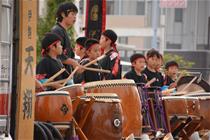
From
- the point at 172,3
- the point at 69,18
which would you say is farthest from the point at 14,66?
the point at 172,3

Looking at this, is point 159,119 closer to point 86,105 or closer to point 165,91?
point 165,91

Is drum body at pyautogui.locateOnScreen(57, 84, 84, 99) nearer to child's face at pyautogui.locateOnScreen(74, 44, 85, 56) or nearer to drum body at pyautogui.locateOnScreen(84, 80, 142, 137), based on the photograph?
drum body at pyautogui.locateOnScreen(84, 80, 142, 137)

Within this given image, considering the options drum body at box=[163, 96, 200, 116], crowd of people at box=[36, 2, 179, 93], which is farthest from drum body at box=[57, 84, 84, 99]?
drum body at box=[163, 96, 200, 116]

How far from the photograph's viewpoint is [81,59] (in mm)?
11219

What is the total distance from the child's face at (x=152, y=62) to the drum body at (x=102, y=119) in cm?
450

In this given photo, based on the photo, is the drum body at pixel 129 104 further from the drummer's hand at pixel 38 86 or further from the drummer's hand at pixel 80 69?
the drummer's hand at pixel 38 86

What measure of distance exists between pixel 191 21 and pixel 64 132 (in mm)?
43803

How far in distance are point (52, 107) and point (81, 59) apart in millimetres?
3201

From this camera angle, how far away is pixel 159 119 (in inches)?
448

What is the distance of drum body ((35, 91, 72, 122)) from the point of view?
803 centimetres

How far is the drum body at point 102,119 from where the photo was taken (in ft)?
28.6

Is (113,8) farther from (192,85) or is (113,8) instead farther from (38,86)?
(38,86)

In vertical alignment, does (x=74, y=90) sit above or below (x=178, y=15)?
below

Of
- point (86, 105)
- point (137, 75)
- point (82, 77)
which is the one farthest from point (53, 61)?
point (137, 75)
